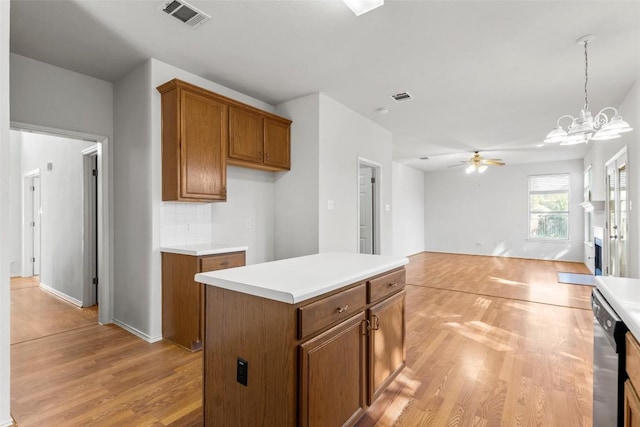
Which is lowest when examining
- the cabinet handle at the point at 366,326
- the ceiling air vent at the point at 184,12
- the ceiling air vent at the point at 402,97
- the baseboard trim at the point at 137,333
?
the baseboard trim at the point at 137,333

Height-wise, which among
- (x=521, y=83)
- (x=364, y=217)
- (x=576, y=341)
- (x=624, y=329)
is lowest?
(x=576, y=341)

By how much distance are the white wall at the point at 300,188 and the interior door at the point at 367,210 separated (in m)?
1.47

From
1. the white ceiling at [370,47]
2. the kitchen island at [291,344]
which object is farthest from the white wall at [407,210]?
the kitchen island at [291,344]

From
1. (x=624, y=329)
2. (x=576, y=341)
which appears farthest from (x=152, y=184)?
(x=576, y=341)

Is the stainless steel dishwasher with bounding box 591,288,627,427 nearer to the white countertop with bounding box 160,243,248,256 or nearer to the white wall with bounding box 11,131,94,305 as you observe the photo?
the white countertop with bounding box 160,243,248,256

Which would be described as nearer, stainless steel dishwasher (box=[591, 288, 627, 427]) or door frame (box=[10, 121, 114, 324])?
stainless steel dishwasher (box=[591, 288, 627, 427])

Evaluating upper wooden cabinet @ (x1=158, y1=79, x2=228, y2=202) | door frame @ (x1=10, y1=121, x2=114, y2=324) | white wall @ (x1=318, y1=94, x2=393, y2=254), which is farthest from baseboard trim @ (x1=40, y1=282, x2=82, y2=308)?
white wall @ (x1=318, y1=94, x2=393, y2=254)

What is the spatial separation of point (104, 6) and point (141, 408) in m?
2.70

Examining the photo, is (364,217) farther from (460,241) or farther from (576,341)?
(460,241)

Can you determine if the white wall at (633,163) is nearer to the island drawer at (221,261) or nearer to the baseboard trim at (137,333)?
the island drawer at (221,261)

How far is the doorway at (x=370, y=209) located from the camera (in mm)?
5098

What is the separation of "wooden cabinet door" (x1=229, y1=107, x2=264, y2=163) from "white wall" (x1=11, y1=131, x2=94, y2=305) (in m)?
1.92

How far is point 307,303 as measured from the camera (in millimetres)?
1381

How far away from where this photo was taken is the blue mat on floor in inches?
220
